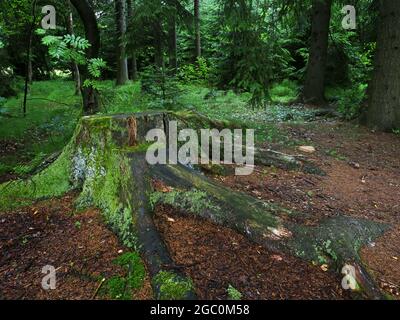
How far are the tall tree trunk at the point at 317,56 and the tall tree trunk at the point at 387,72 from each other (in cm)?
420

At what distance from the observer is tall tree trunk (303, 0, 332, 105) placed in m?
13.3

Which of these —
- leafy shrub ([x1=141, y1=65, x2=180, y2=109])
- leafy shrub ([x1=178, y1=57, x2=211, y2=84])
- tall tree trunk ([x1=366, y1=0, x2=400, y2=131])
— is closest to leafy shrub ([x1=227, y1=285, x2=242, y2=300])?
leafy shrub ([x1=141, y1=65, x2=180, y2=109])

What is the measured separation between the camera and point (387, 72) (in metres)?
9.20

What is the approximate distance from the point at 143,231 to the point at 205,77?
599 inches

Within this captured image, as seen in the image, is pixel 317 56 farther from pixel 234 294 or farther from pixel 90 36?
pixel 234 294

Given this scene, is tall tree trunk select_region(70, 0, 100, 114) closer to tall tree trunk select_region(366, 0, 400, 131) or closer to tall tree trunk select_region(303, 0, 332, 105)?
tall tree trunk select_region(366, 0, 400, 131)

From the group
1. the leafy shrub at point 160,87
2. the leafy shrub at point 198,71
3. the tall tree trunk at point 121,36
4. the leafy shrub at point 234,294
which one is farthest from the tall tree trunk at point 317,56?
the leafy shrub at point 234,294

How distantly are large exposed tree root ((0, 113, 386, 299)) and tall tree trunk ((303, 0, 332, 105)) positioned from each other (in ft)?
34.2

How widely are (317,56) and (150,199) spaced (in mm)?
11848

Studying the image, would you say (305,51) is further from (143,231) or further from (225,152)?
(143,231)

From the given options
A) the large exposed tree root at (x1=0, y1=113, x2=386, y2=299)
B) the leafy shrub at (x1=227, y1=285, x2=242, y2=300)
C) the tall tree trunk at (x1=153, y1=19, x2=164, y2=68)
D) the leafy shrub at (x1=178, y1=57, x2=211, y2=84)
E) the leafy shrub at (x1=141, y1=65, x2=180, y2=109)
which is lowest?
the leafy shrub at (x1=227, y1=285, x2=242, y2=300)

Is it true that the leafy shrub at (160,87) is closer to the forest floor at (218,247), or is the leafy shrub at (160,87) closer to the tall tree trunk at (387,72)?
the forest floor at (218,247)

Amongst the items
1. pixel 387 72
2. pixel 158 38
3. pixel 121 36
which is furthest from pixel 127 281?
pixel 387 72

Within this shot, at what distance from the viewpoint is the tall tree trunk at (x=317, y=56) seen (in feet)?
43.7
